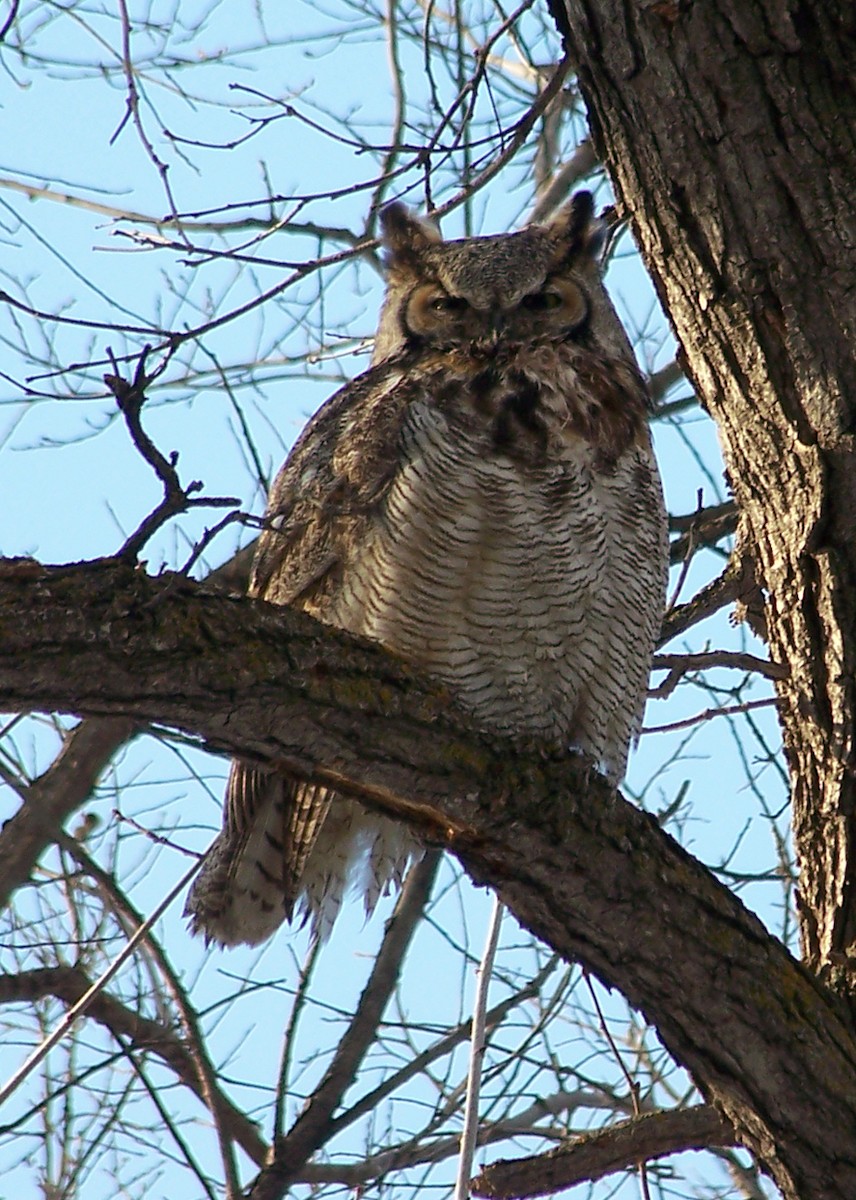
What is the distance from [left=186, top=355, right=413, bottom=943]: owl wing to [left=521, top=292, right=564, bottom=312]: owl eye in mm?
301

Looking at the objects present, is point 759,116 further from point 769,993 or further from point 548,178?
point 548,178

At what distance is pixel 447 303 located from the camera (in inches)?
121

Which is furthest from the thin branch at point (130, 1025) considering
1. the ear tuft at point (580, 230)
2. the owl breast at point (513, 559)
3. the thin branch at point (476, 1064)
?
the ear tuft at point (580, 230)

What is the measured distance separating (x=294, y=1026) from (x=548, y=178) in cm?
273

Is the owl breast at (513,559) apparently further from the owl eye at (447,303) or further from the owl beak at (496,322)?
the owl eye at (447,303)

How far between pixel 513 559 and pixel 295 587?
1.43ft

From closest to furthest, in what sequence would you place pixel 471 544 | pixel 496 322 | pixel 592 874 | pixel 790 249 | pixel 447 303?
pixel 592 874 → pixel 790 249 → pixel 471 544 → pixel 496 322 → pixel 447 303

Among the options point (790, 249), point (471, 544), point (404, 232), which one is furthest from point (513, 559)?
point (404, 232)

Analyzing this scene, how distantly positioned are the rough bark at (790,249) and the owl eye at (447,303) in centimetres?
60

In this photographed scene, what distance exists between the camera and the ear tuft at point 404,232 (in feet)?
11.0

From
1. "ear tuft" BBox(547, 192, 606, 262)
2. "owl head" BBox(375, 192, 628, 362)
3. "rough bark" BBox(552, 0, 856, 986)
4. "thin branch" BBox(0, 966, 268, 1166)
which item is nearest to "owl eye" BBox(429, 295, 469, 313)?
"owl head" BBox(375, 192, 628, 362)

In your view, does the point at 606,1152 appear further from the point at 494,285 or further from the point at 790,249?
the point at 494,285

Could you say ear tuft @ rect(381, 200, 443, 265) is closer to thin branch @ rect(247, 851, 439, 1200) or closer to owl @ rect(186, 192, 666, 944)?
owl @ rect(186, 192, 666, 944)

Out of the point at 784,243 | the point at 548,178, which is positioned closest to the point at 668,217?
the point at 784,243
